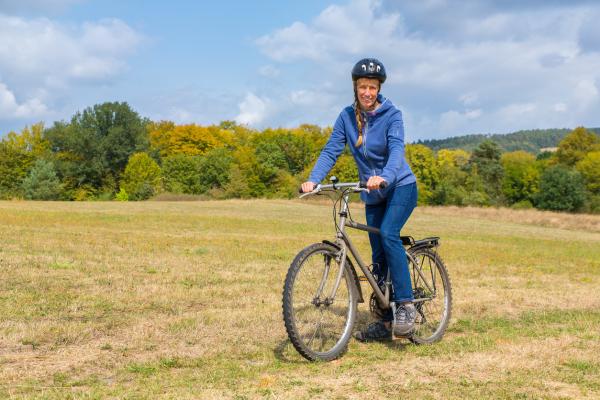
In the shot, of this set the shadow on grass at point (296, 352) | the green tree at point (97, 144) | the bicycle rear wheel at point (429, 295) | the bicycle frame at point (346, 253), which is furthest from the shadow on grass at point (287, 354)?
the green tree at point (97, 144)

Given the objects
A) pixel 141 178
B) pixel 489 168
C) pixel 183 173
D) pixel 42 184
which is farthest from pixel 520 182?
pixel 42 184

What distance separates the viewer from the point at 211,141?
324 ft

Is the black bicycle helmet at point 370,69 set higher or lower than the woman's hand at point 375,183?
higher

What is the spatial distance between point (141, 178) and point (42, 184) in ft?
42.7

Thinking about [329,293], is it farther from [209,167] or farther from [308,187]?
[209,167]

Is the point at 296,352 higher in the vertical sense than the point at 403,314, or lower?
lower

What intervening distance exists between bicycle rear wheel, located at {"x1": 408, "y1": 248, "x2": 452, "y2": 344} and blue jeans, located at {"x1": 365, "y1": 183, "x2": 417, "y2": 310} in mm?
329

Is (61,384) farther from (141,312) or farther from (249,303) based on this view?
(249,303)

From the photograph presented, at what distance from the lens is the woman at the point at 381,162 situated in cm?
565

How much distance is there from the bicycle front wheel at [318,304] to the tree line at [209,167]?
7260 centimetres

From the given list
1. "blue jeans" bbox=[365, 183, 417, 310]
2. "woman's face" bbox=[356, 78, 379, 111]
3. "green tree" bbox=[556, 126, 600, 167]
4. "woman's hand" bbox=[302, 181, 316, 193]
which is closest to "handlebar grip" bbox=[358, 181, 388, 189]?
"woman's hand" bbox=[302, 181, 316, 193]

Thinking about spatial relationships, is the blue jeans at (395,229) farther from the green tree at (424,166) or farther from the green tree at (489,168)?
the green tree at (489,168)

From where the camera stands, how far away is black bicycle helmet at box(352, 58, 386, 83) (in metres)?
5.61

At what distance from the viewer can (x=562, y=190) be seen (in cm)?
9356
